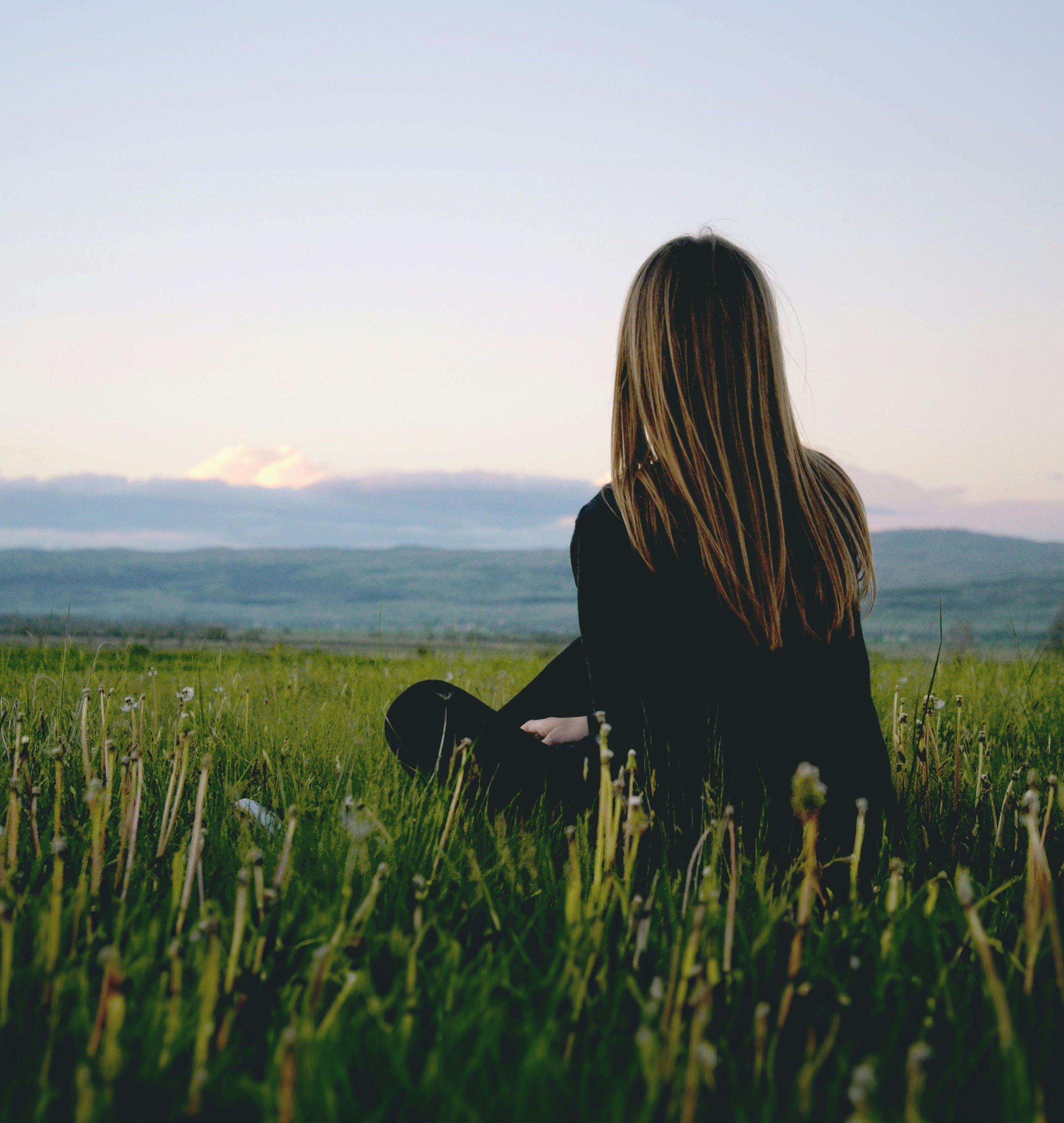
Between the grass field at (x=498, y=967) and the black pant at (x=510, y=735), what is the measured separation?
5.7 inches

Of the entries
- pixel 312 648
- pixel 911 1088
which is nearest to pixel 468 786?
pixel 911 1088

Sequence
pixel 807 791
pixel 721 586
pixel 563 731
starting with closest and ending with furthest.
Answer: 1. pixel 807 791
2. pixel 721 586
3. pixel 563 731

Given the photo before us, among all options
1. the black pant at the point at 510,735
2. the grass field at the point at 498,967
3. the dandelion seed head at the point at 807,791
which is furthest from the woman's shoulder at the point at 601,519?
the dandelion seed head at the point at 807,791

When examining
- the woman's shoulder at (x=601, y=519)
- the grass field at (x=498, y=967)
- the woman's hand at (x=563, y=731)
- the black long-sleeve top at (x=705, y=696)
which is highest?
the woman's shoulder at (x=601, y=519)

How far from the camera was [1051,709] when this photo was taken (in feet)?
14.9

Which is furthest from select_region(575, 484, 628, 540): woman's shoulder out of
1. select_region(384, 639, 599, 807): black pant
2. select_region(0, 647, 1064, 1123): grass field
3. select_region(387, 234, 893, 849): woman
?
select_region(0, 647, 1064, 1123): grass field

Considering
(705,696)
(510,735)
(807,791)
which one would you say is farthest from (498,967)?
(510,735)

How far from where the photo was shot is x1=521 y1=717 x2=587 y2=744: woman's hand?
123 inches

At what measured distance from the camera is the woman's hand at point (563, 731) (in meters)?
3.14

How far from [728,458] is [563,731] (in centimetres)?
115

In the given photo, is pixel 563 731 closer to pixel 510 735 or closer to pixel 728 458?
pixel 510 735

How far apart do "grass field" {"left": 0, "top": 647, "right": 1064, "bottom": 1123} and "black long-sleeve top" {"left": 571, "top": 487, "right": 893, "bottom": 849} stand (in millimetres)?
142

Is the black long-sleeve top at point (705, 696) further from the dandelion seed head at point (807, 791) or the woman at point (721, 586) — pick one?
the dandelion seed head at point (807, 791)

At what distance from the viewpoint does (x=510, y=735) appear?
2955 mm
